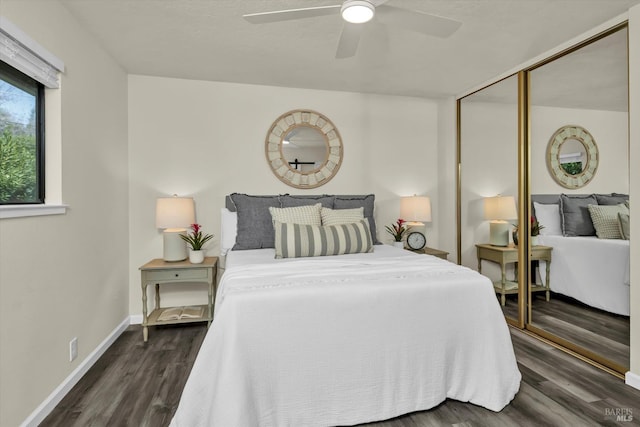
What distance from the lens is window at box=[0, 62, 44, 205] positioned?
180 cm

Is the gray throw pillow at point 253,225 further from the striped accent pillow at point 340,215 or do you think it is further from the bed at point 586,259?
the bed at point 586,259

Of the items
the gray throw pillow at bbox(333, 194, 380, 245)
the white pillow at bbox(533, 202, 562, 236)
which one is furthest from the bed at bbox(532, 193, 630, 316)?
the gray throw pillow at bbox(333, 194, 380, 245)

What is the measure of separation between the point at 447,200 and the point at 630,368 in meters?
2.36

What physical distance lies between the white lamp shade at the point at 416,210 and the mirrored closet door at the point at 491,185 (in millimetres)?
505

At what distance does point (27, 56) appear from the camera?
1.83 meters

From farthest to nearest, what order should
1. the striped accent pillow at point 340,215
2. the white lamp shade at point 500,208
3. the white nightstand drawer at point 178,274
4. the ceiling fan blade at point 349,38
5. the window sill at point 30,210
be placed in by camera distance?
the white lamp shade at point 500,208
the striped accent pillow at point 340,215
the white nightstand drawer at point 178,274
the ceiling fan blade at point 349,38
the window sill at point 30,210

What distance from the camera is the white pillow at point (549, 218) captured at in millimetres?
2910

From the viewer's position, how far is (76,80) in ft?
7.88

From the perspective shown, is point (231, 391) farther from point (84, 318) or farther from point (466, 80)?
point (466, 80)

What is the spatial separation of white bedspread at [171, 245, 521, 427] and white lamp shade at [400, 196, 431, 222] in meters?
1.79

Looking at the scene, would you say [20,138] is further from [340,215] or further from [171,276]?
[340,215]

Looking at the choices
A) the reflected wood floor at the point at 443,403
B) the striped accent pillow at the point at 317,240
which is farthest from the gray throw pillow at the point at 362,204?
the reflected wood floor at the point at 443,403

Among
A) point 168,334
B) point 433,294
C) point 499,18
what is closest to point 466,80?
point 499,18

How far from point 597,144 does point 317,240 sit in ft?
7.27
